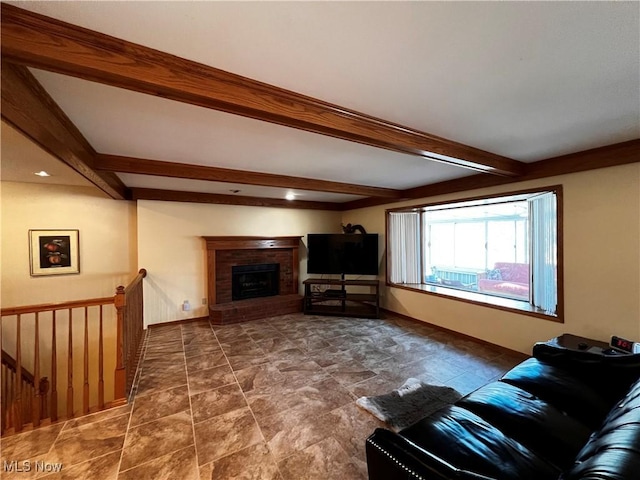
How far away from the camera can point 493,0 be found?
0.96 meters

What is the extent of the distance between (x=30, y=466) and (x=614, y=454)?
3.01 meters

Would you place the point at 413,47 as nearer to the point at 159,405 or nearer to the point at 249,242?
the point at 159,405

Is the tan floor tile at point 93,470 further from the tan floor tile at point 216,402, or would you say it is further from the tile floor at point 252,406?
the tan floor tile at point 216,402

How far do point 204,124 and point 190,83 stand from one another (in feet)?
2.42

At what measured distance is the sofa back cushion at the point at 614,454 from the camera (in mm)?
735

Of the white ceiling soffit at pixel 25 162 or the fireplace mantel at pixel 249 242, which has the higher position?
the white ceiling soffit at pixel 25 162

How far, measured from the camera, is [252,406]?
2.32m

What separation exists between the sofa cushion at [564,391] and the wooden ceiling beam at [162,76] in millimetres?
2030

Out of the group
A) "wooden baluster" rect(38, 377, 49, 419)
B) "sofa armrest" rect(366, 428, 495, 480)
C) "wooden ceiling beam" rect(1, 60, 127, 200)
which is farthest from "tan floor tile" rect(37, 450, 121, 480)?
"wooden baluster" rect(38, 377, 49, 419)

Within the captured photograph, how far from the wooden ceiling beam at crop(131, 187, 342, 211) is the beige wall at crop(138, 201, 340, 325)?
0.39 ft

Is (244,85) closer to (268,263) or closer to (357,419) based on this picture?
(357,419)

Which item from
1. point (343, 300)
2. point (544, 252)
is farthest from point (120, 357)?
point (544, 252)

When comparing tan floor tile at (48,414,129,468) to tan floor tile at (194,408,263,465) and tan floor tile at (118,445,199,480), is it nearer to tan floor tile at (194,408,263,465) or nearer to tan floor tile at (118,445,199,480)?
tan floor tile at (118,445,199,480)

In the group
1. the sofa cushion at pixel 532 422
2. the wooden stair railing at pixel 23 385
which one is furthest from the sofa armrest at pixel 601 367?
the wooden stair railing at pixel 23 385
